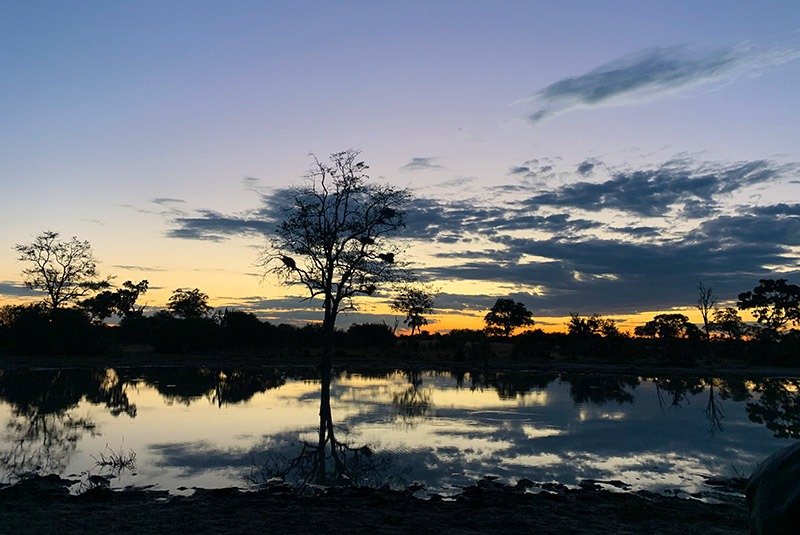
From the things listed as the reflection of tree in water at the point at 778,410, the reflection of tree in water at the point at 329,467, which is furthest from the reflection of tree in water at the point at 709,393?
the reflection of tree in water at the point at 329,467

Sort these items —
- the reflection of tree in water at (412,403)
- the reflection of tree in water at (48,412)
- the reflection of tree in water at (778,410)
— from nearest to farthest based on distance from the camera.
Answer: the reflection of tree in water at (48,412) < the reflection of tree in water at (778,410) < the reflection of tree in water at (412,403)

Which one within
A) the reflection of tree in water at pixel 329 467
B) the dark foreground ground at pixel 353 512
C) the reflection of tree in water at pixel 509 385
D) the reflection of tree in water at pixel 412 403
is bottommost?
the reflection of tree in water at pixel 509 385

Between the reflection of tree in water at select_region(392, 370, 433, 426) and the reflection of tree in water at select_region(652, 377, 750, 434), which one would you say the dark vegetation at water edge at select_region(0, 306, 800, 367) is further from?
the reflection of tree in water at select_region(392, 370, 433, 426)

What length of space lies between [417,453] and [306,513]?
14.3ft

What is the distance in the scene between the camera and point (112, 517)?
21.1 feet

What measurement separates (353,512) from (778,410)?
18.7 metres

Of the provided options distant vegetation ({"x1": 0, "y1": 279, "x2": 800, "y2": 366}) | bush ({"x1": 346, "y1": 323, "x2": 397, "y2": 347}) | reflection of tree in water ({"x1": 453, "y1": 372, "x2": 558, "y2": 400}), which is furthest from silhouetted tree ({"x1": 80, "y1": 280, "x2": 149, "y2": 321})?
reflection of tree in water ({"x1": 453, "y1": 372, "x2": 558, "y2": 400})

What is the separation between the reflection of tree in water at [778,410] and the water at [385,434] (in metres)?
0.08

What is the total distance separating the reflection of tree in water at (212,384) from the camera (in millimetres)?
19636

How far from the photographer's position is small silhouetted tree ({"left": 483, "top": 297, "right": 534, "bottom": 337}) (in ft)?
286

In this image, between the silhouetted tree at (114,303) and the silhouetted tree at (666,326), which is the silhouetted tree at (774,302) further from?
the silhouetted tree at (114,303)

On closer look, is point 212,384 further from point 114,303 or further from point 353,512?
point 114,303

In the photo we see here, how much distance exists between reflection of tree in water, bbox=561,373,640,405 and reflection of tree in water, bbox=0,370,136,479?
16.1 meters

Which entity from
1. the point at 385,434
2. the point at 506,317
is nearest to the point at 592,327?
the point at 506,317
